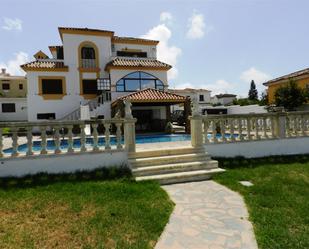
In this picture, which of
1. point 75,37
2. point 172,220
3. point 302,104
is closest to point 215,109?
point 302,104

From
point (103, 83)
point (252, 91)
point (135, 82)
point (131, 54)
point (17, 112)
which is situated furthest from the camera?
point (252, 91)

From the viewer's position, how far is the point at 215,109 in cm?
3372

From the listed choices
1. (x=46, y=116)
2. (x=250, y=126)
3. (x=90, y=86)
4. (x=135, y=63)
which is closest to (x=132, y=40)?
(x=135, y=63)

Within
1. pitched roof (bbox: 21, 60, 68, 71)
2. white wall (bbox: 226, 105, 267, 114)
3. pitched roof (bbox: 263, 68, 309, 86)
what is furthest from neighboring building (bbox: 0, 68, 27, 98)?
pitched roof (bbox: 263, 68, 309, 86)

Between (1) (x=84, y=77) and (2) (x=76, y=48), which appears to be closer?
(2) (x=76, y=48)

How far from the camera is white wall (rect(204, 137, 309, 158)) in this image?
8609 mm

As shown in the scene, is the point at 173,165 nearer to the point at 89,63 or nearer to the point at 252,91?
Result: the point at 89,63

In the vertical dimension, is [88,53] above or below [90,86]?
above

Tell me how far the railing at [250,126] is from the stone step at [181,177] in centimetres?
130

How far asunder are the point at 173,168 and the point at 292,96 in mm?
21983

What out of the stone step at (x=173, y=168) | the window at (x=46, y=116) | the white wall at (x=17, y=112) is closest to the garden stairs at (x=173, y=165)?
the stone step at (x=173, y=168)

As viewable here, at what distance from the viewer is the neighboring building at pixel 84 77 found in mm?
22844

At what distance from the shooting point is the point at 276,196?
545 cm

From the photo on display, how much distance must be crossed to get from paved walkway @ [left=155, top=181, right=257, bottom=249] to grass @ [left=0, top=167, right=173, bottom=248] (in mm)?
257
